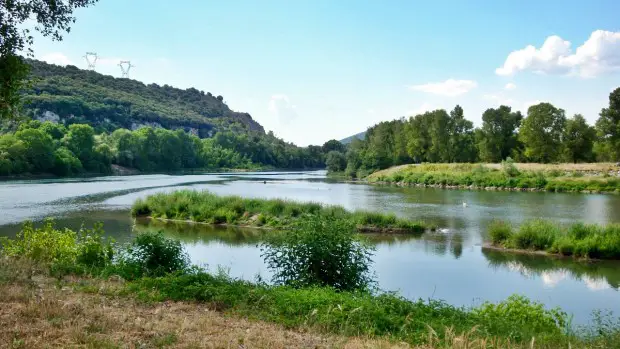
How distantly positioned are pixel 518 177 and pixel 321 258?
70.4 m

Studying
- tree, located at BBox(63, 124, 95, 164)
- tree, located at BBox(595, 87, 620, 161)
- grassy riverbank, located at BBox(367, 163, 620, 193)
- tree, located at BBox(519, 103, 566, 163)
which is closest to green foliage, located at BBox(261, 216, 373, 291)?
grassy riverbank, located at BBox(367, 163, 620, 193)

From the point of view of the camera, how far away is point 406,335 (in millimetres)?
7969

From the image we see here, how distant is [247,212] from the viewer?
36750mm

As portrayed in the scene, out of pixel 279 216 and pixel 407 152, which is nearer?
pixel 279 216

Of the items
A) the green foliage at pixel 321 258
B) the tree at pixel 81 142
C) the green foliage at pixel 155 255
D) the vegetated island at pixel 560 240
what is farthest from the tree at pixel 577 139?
the tree at pixel 81 142

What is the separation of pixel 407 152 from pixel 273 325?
112 metres

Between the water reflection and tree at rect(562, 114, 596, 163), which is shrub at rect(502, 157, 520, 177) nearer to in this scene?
tree at rect(562, 114, 596, 163)

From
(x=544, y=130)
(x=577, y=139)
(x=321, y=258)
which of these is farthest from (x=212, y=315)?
(x=577, y=139)

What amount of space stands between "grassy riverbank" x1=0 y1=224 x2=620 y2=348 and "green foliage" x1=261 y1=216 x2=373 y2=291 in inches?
81.9

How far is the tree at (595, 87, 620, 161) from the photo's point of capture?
7294cm

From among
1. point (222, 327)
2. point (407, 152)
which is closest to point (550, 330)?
point (222, 327)

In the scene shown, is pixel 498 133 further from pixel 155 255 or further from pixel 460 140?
pixel 155 255

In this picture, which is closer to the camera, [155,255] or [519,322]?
[519,322]

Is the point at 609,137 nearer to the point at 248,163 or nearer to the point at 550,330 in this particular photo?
the point at 550,330
